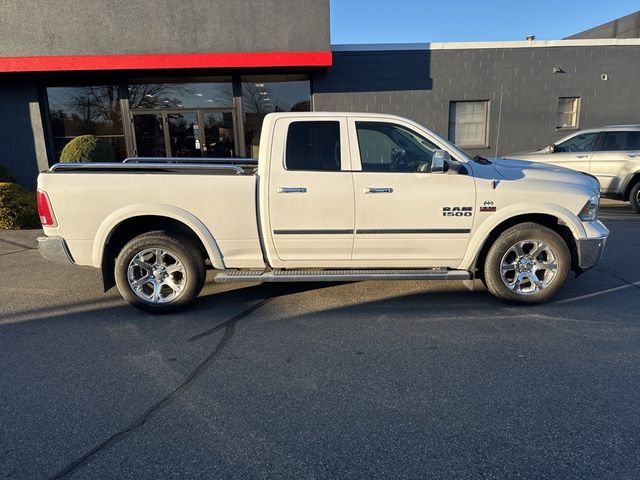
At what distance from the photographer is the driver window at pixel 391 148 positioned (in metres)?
4.33

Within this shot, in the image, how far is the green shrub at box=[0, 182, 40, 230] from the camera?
28.2 ft

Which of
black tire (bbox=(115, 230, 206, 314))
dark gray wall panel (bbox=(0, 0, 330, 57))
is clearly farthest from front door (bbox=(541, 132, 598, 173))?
black tire (bbox=(115, 230, 206, 314))

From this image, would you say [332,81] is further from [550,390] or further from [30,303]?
[550,390]

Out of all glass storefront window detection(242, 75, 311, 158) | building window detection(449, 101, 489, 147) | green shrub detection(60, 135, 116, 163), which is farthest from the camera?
building window detection(449, 101, 489, 147)

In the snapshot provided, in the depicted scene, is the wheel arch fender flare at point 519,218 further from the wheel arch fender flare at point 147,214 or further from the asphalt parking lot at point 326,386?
the wheel arch fender flare at point 147,214

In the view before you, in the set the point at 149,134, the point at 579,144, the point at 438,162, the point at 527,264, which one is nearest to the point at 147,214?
the point at 438,162

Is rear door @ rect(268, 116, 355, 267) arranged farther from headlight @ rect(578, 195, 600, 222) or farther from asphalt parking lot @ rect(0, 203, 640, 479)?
headlight @ rect(578, 195, 600, 222)

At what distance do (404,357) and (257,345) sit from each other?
1285 millimetres

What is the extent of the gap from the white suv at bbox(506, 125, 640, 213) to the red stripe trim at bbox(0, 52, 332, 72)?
21.9ft

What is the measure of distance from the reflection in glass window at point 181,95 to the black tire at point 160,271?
28.6ft

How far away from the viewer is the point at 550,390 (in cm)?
295

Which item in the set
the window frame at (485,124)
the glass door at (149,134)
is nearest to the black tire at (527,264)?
the window frame at (485,124)

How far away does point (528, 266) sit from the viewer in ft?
14.3

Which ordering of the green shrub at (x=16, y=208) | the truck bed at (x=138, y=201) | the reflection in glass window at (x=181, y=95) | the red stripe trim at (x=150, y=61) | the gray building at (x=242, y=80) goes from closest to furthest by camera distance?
the truck bed at (x=138, y=201) < the green shrub at (x=16, y=208) < the red stripe trim at (x=150, y=61) < the gray building at (x=242, y=80) < the reflection in glass window at (x=181, y=95)
